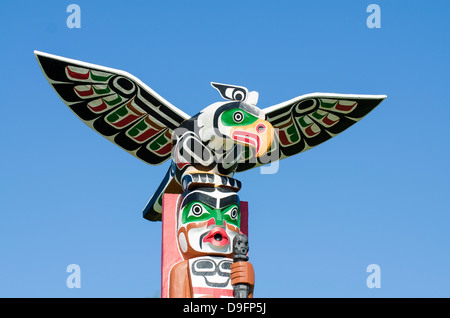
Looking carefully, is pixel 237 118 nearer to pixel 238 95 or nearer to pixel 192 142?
pixel 238 95

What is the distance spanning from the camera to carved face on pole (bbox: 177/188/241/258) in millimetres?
13391

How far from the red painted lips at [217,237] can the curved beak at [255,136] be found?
5.14 feet

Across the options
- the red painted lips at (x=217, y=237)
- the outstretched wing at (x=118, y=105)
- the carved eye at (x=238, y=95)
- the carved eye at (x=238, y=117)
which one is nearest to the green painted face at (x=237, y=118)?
the carved eye at (x=238, y=117)

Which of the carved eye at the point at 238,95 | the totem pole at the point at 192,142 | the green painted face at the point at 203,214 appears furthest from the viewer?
the carved eye at the point at 238,95

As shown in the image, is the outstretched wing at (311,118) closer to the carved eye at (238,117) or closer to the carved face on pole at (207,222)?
the carved eye at (238,117)

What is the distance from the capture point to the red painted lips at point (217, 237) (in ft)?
43.9

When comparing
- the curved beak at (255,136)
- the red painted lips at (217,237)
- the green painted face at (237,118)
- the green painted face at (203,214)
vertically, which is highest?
the green painted face at (237,118)

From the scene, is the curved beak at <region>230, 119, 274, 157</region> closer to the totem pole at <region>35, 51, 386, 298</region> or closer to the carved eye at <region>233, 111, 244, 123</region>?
the totem pole at <region>35, 51, 386, 298</region>

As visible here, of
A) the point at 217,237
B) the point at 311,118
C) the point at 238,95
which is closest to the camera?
the point at 217,237

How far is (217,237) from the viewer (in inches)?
530

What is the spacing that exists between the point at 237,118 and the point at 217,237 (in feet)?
7.26

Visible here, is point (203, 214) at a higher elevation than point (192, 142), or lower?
lower

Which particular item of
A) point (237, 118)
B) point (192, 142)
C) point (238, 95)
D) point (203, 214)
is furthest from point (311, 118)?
point (203, 214)

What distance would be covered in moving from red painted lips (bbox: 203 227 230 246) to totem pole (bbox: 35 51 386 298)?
18 mm
